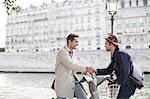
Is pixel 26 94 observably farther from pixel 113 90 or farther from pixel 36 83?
pixel 36 83

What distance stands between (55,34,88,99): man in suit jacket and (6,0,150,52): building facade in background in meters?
60.0

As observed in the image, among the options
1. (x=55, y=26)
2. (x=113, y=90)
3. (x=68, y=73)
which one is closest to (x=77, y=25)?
(x=55, y=26)

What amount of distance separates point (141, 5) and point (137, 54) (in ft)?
66.2

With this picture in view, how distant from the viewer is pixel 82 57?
55375 mm

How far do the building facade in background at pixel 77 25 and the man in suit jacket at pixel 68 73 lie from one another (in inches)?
2361

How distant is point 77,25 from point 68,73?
70.8m

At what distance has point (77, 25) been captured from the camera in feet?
250

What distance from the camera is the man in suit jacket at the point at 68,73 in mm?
5398

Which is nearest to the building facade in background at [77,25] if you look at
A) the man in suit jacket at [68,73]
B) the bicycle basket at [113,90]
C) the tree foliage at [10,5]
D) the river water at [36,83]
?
the river water at [36,83]

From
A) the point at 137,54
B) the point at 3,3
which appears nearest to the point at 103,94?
the point at 3,3

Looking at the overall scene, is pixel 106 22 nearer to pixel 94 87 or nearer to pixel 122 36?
pixel 122 36

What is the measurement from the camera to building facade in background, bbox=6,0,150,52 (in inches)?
2670

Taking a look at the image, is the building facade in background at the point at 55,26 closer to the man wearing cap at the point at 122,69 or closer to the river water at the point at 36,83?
the river water at the point at 36,83

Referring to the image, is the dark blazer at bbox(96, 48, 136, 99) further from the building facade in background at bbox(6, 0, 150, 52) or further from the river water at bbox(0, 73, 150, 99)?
the building facade in background at bbox(6, 0, 150, 52)
